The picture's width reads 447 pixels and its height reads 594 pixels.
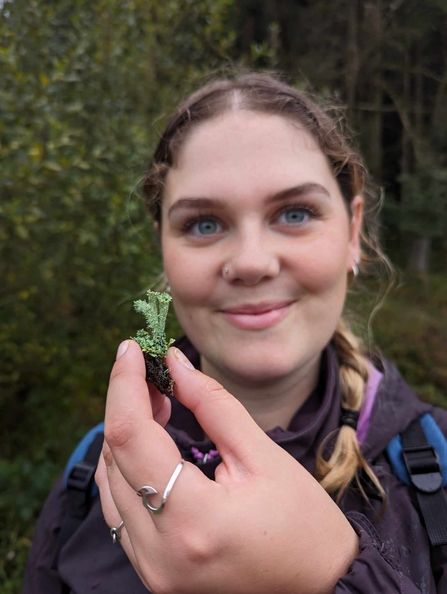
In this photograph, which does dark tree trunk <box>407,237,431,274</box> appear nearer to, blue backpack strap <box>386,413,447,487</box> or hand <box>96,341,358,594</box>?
blue backpack strap <box>386,413,447,487</box>

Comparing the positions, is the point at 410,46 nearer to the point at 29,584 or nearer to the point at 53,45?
the point at 53,45

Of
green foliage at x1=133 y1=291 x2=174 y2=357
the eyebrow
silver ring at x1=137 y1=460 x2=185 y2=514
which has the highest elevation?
the eyebrow

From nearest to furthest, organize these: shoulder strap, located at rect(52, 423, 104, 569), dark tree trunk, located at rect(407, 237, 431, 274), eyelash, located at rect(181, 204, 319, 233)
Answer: eyelash, located at rect(181, 204, 319, 233) → shoulder strap, located at rect(52, 423, 104, 569) → dark tree trunk, located at rect(407, 237, 431, 274)

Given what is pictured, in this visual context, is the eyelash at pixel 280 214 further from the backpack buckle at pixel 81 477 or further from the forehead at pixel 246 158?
the backpack buckle at pixel 81 477

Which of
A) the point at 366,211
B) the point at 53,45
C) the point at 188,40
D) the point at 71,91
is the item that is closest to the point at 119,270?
the point at 71,91

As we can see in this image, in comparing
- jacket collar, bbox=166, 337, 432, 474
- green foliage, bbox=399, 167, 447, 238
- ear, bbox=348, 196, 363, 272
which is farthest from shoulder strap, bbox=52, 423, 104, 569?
green foliage, bbox=399, 167, 447, 238

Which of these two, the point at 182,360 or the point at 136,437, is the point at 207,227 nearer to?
the point at 182,360

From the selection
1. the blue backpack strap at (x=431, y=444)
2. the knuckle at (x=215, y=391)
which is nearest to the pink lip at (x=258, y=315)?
the knuckle at (x=215, y=391)
